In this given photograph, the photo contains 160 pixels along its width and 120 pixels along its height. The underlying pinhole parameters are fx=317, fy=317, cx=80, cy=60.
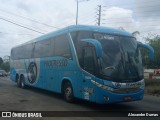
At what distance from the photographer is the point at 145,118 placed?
11039mm

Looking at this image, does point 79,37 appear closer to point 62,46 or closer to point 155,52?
point 62,46

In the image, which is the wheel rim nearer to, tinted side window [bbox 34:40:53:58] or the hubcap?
the hubcap

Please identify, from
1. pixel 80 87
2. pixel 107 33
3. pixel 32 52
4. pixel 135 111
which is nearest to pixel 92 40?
pixel 107 33

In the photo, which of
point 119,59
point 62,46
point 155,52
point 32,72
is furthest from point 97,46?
point 155,52

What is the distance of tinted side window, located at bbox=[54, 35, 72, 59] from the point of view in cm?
1501

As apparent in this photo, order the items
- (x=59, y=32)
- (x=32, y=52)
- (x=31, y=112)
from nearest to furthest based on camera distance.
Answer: (x=31, y=112)
(x=59, y=32)
(x=32, y=52)

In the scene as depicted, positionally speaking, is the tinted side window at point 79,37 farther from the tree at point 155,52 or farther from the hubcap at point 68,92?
the tree at point 155,52

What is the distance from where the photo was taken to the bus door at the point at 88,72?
42.1ft

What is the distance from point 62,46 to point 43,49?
11.2ft

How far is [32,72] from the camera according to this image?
21203 mm

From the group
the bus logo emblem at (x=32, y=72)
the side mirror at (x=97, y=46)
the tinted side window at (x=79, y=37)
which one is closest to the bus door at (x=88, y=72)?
the tinted side window at (x=79, y=37)

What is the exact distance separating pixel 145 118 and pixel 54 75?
7.01m

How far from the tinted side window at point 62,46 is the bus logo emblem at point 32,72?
4.36 meters

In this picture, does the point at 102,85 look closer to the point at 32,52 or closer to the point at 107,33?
the point at 107,33
